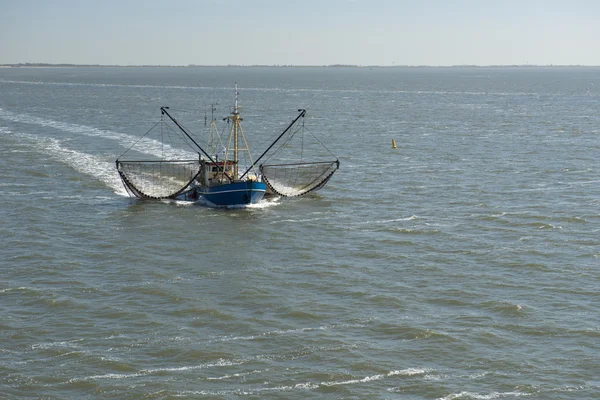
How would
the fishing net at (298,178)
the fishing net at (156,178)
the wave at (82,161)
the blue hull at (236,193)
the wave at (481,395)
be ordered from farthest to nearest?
the wave at (82,161), the fishing net at (298,178), the fishing net at (156,178), the blue hull at (236,193), the wave at (481,395)

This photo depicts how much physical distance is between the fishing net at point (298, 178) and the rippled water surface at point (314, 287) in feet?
4.27

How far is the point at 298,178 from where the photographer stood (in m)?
73.3

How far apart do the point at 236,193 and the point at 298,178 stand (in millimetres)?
8195

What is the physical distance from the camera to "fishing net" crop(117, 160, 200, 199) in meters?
70.1

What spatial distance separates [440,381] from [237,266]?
19.4 meters

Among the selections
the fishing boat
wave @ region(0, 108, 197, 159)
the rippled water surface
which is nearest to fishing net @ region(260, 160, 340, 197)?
the fishing boat

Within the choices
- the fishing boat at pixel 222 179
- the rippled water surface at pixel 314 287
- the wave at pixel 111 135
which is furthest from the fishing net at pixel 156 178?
the wave at pixel 111 135

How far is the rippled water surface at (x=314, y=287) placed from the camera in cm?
3456

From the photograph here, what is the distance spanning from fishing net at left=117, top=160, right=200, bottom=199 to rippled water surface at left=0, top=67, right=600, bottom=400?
152 cm

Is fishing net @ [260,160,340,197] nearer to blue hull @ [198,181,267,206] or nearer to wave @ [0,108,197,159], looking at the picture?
blue hull @ [198,181,267,206]

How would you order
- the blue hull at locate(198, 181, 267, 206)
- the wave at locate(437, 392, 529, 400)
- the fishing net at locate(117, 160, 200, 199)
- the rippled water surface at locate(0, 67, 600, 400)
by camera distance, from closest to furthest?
the wave at locate(437, 392, 529, 400) → the rippled water surface at locate(0, 67, 600, 400) → the blue hull at locate(198, 181, 267, 206) → the fishing net at locate(117, 160, 200, 199)

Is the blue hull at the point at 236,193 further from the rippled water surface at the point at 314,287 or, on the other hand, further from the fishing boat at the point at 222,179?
the rippled water surface at the point at 314,287

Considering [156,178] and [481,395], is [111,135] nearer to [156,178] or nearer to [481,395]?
[156,178]

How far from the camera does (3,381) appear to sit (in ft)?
111
